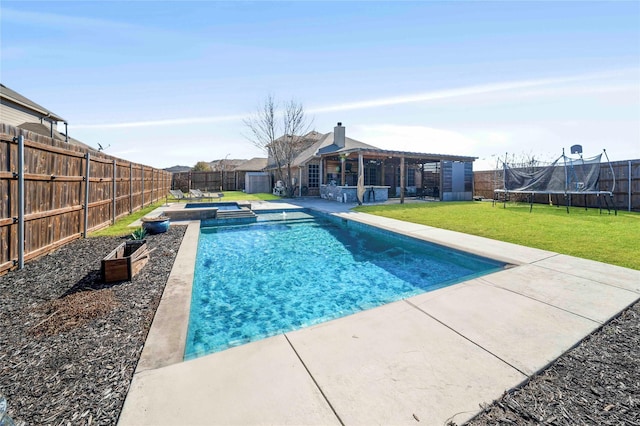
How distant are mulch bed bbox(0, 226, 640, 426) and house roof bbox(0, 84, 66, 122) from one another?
14635 millimetres

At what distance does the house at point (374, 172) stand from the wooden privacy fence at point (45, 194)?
11.2 metres

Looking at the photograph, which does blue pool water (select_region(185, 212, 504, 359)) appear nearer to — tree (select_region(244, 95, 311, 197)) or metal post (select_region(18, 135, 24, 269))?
metal post (select_region(18, 135, 24, 269))

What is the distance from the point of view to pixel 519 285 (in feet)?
12.3

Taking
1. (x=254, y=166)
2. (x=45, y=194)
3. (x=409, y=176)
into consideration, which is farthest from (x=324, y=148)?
(x=45, y=194)

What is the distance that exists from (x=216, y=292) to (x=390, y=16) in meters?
8.99

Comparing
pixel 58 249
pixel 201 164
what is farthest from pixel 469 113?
pixel 201 164

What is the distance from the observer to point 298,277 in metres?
5.28

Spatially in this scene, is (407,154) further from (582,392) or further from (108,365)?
(108,365)

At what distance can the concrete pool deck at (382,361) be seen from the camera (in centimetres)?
167

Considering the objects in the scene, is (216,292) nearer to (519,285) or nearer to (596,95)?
(519,285)

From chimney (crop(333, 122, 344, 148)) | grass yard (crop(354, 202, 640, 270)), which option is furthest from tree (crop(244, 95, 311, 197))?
grass yard (crop(354, 202, 640, 270))

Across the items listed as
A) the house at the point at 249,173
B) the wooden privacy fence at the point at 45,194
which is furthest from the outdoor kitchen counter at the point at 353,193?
the wooden privacy fence at the point at 45,194

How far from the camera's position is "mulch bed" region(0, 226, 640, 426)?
5.45 ft

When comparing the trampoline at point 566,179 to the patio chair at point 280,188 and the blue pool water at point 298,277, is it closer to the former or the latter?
the blue pool water at point 298,277
